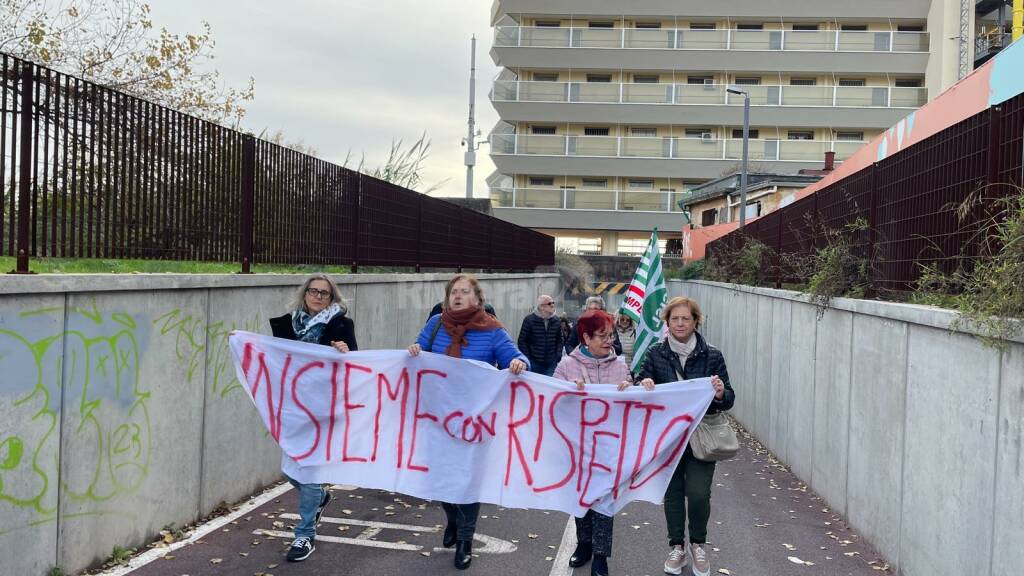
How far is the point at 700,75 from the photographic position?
59406 millimetres

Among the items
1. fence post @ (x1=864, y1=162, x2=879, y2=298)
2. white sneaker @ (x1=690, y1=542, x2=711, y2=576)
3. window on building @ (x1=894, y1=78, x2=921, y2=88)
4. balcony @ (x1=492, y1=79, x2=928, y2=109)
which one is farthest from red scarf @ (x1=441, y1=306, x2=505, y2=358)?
window on building @ (x1=894, y1=78, x2=921, y2=88)

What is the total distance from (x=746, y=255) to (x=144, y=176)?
11402mm

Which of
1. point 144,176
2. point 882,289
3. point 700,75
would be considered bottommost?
point 882,289

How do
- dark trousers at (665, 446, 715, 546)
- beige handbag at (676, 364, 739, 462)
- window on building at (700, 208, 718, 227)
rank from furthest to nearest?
window on building at (700, 208, 718, 227) → dark trousers at (665, 446, 715, 546) → beige handbag at (676, 364, 739, 462)

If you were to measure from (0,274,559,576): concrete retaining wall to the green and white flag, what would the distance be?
8370mm

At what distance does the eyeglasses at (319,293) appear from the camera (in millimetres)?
6620

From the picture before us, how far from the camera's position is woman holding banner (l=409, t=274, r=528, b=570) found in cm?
646

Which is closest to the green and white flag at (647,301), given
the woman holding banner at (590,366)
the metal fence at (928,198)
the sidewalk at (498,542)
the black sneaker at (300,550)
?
the metal fence at (928,198)

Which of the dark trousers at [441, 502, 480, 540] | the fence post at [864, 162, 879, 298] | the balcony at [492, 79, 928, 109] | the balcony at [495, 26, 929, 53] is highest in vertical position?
the balcony at [495, 26, 929, 53]

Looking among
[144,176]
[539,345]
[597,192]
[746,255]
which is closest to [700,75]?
[597,192]

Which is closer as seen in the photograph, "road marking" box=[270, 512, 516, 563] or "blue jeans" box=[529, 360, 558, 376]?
"road marking" box=[270, 512, 516, 563]

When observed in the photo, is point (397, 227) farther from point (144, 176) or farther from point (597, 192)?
point (597, 192)

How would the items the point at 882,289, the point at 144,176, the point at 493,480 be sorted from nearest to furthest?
the point at 493,480 → the point at 144,176 → the point at 882,289

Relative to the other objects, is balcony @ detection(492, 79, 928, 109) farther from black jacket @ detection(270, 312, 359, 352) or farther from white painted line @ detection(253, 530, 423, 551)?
white painted line @ detection(253, 530, 423, 551)
